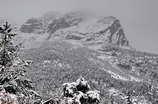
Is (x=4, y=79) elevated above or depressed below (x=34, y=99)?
above

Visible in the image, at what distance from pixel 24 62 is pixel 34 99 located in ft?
6.93

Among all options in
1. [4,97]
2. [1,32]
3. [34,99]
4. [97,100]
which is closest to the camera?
[4,97]

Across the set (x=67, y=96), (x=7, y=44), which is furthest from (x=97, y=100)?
(x=7, y=44)

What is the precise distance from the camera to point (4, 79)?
56.4 ft

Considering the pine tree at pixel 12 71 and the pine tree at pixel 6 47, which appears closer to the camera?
the pine tree at pixel 12 71

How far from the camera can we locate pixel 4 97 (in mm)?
15453

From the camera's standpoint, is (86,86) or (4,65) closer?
(86,86)

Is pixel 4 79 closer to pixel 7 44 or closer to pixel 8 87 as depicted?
pixel 8 87

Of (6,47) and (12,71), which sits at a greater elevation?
(6,47)

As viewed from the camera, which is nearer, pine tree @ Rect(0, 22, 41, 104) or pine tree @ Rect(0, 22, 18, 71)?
pine tree @ Rect(0, 22, 41, 104)

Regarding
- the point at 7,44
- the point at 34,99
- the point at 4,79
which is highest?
the point at 7,44

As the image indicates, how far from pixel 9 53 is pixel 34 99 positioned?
116 inches

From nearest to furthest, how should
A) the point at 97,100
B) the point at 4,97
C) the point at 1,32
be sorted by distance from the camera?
the point at 4,97 → the point at 97,100 → the point at 1,32

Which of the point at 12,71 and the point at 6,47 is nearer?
the point at 12,71
